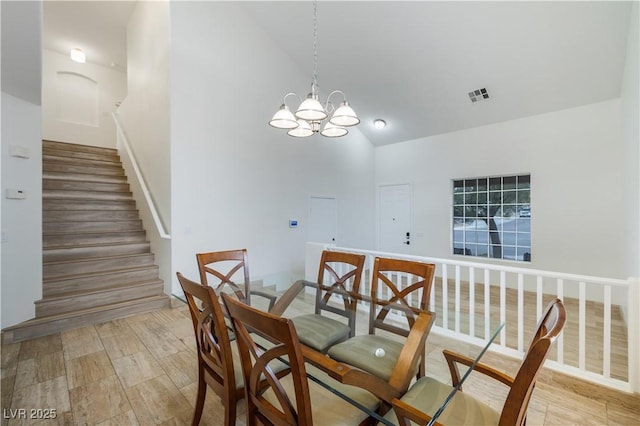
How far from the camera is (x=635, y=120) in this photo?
278 centimetres

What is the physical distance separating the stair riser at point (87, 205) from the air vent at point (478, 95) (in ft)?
20.2

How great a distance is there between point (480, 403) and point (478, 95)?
4791 millimetres

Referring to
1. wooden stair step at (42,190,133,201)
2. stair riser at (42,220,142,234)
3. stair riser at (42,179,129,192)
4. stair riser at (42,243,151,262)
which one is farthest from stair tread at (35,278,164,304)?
stair riser at (42,179,129,192)

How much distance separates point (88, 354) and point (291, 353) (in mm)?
2776

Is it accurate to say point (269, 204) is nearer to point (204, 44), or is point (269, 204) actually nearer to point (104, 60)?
point (204, 44)

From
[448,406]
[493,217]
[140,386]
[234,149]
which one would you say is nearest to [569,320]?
[493,217]

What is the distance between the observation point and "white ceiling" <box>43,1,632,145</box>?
338cm

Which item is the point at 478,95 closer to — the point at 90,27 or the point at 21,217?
the point at 21,217

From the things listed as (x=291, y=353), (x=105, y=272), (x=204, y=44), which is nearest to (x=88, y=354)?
(x=105, y=272)

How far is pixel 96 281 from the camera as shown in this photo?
11.8 ft

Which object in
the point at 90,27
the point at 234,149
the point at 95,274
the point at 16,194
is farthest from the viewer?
the point at 90,27

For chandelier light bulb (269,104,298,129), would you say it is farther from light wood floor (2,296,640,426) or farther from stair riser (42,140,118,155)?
stair riser (42,140,118,155)

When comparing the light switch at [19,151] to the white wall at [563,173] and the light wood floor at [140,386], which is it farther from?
the white wall at [563,173]

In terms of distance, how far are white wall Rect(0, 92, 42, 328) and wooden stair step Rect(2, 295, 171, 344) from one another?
13 cm
